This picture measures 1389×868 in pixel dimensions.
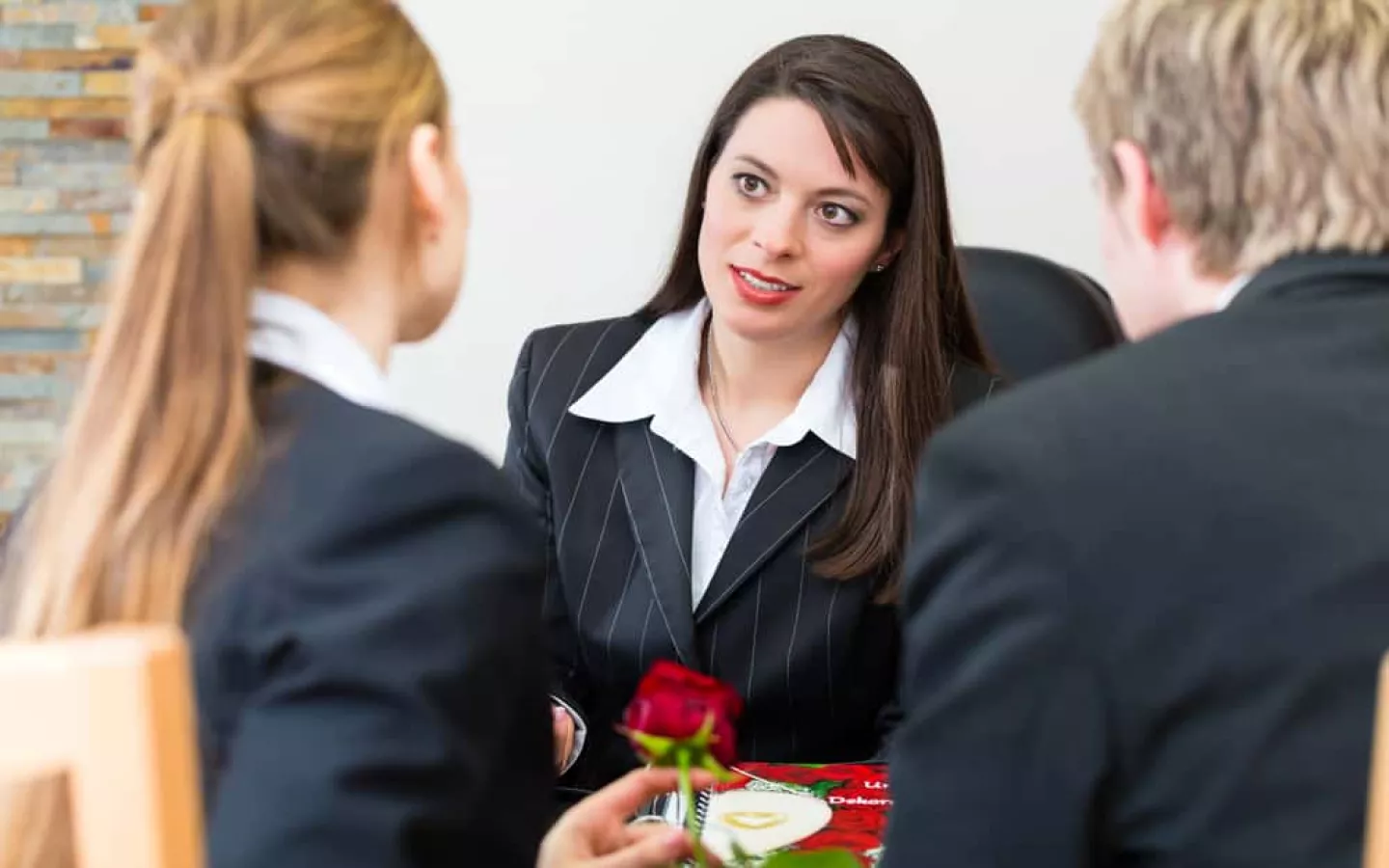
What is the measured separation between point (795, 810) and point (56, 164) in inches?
69.4

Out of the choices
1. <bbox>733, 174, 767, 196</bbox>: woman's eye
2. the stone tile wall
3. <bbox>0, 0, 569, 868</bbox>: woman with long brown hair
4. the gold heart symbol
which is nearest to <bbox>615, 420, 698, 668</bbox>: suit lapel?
<bbox>733, 174, 767, 196</bbox>: woman's eye

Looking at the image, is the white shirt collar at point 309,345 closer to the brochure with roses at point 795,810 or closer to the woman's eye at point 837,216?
the brochure with roses at point 795,810

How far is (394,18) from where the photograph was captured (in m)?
0.92

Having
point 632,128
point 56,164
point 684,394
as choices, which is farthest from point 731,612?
point 56,164

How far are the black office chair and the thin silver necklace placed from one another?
1.23 ft

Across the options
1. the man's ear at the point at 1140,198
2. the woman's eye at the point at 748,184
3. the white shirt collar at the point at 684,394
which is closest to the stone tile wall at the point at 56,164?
the white shirt collar at the point at 684,394

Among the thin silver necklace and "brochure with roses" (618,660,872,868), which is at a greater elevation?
the thin silver necklace

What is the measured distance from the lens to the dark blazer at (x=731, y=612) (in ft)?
5.19

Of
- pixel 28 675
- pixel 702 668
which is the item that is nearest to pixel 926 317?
pixel 702 668

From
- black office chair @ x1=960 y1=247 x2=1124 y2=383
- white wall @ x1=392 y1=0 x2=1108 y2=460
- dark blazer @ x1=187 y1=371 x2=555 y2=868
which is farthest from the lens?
white wall @ x1=392 y1=0 x2=1108 y2=460

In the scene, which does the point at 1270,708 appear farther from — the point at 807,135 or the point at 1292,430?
the point at 807,135

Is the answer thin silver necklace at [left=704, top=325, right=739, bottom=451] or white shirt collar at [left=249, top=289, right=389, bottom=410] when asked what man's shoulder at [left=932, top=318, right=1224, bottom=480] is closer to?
white shirt collar at [left=249, top=289, right=389, bottom=410]

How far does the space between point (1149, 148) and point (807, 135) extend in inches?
28.7

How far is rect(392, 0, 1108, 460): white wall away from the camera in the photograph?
7.47 ft
